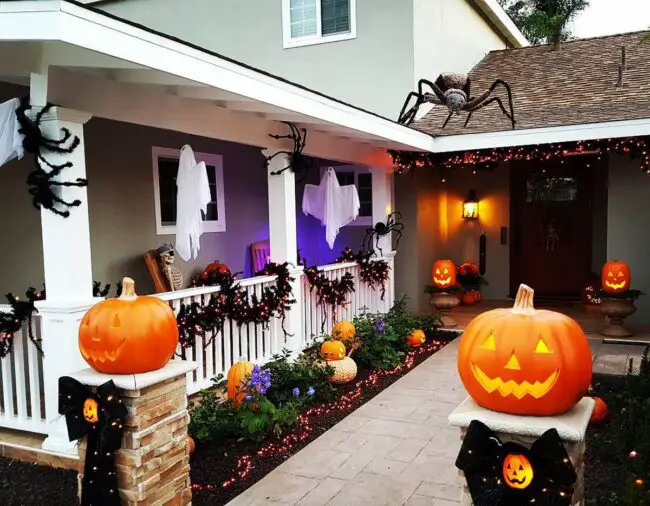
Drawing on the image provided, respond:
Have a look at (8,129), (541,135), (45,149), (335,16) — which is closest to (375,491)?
(45,149)

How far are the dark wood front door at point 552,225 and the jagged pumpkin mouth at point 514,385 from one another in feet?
27.8

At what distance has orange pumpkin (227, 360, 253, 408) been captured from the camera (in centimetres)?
449

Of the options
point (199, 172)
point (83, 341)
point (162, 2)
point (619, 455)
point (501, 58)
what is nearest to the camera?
point (83, 341)

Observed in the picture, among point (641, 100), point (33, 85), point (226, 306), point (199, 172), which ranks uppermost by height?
point (641, 100)

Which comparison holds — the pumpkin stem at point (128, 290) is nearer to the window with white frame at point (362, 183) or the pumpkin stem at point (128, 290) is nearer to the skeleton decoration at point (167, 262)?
the skeleton decoration at point (167, 262)

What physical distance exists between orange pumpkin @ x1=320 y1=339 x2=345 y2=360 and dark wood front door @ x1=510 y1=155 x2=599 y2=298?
5.57 m

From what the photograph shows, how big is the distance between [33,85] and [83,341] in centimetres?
176

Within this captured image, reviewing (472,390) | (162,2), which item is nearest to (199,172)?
(472,390)

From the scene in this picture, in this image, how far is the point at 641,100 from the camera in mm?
7453

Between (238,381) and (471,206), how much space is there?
679 centimetres

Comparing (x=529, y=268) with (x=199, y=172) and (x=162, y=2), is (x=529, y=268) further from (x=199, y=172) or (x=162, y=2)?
(x=162, y=2)

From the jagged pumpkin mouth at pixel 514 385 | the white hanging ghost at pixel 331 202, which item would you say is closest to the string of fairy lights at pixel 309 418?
the white hanging ghost at pixel 331 202

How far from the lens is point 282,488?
3.49 meters

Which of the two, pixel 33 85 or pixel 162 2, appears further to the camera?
pixel 162 2
